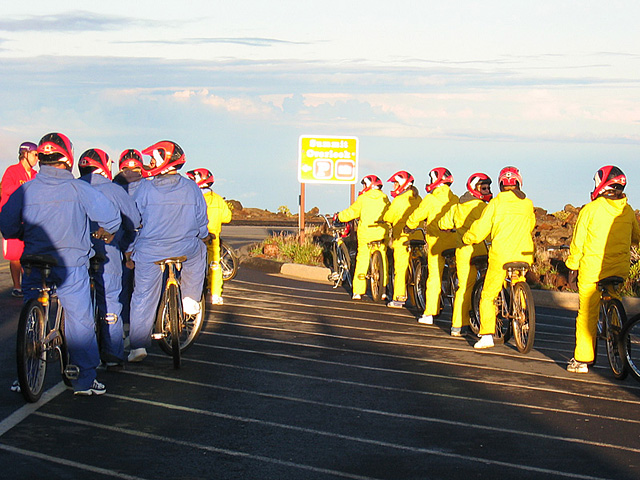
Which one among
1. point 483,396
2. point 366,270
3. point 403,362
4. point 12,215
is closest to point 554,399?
point 483,396

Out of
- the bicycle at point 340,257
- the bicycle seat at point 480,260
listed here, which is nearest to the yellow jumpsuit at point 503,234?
the bicycle seat at point 480,260

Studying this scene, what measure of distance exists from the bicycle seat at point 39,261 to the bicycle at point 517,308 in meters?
5.37

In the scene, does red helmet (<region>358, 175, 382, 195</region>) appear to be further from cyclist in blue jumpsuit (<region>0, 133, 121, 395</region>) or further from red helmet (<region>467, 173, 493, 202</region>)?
cyclist in blue jumpsuit (<region>0, 133, 121, 395</region>)

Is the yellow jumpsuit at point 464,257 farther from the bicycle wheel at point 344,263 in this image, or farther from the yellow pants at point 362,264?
the bicycle wheel at point 344,263

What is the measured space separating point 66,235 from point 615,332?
551cm

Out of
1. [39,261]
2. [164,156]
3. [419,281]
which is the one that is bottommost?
[419,281]

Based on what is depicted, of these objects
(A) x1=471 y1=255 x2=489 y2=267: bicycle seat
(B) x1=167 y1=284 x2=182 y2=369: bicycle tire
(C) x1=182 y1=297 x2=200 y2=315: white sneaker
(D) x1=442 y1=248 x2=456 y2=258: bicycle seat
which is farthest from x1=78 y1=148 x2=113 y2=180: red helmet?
(D) x1=442 y1=248 x2=456 y2=258: bicycle seat

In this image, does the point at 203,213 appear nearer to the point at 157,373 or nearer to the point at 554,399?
the point at 157,373

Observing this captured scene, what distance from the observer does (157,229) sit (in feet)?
31.4

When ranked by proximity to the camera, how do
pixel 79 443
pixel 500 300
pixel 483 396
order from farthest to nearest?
pixel 500 300 < pixel 483 396 < pixel 79 443

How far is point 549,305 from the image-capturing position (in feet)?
53.1

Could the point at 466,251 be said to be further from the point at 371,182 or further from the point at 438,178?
the point at 371,182

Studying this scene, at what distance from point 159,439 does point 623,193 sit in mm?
5557

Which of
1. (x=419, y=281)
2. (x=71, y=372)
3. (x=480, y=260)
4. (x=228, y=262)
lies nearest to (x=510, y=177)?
(x=480, y=260)
